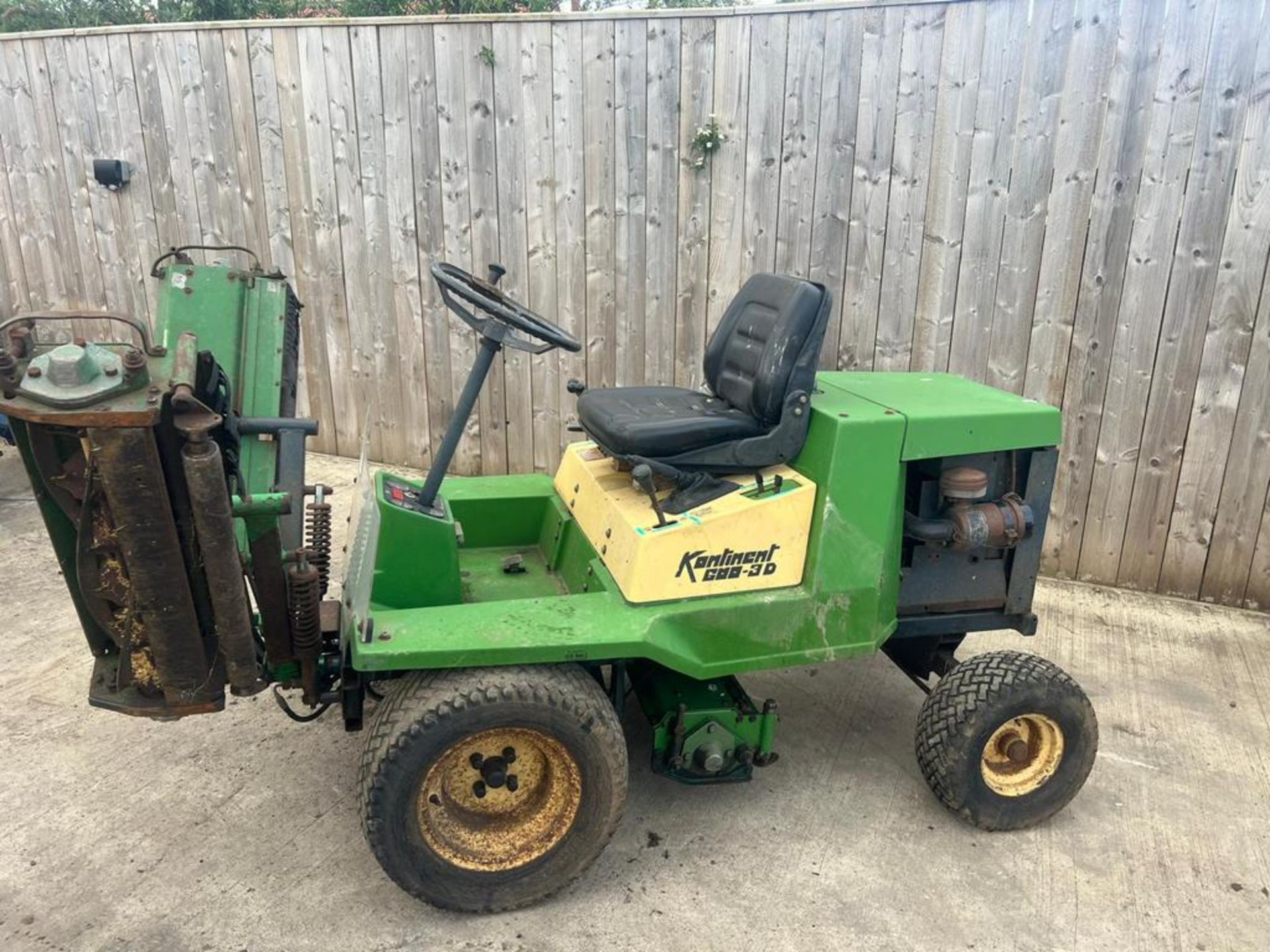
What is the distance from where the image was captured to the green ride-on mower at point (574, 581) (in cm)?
210

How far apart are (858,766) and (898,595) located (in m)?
0.67

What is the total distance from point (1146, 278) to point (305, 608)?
11.7ft

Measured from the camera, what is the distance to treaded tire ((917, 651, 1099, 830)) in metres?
2.67

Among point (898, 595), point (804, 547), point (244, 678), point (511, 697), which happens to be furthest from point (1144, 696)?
point (244, 678)


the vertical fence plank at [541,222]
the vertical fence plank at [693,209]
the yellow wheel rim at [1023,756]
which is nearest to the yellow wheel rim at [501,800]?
the yellow wheel rim at [1023,756]

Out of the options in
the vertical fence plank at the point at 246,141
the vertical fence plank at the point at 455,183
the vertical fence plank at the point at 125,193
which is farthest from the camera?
the vertical fence plank at the point at 125,193

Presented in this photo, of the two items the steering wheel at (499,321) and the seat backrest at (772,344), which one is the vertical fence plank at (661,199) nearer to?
the seat backrest at (772,344)

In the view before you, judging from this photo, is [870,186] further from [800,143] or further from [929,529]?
[929,529]

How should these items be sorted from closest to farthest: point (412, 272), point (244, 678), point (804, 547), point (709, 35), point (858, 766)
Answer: point (244, 678) → point (804, 547) → point (858, 766) → point (709, 35) → point (412, 272)

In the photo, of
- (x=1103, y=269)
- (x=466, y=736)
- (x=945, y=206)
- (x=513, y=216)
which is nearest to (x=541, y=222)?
(x=513, y=216)

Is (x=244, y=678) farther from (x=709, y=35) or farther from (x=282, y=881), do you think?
(x=709, y=35)

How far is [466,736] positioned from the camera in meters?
2.29

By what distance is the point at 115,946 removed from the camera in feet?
7.41

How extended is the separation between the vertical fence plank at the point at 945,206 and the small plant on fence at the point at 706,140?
95 cm
